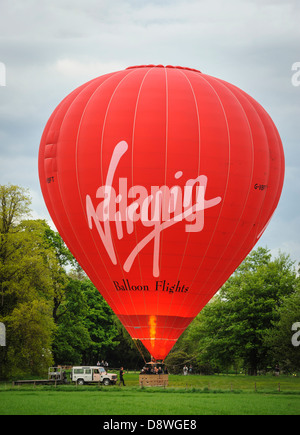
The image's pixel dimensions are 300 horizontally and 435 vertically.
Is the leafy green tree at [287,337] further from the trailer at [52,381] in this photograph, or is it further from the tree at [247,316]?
the trailer at [52,381]

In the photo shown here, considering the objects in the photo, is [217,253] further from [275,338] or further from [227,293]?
[227,293]

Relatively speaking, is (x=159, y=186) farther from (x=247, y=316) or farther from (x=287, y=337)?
(x=247, y=316)

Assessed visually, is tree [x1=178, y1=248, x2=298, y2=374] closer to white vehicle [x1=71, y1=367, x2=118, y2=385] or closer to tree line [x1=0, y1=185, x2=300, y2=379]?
tree line [x1=0, y1=185, x2=300, y2=379]

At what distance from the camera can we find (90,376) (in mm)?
39312

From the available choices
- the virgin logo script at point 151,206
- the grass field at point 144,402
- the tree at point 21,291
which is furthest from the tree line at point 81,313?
the virgin logo script at point 151,206

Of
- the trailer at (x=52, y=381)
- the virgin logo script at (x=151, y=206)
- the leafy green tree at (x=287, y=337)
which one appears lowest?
the trailer at (x=52, y=381)

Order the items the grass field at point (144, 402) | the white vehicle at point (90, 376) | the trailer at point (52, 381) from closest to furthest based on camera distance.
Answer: the grass field at point (144, 402) → the trailer at point (52, 381) → the white vehicle at point (90, 376)

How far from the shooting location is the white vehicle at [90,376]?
3922 cm

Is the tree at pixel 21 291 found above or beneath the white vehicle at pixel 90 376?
above

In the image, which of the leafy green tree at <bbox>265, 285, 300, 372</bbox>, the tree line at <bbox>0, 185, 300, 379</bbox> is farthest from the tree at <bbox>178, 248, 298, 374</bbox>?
the leafy green tree at <bbox>265, 285, 300, 372</bbox>

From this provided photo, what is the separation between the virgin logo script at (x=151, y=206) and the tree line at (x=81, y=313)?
5.90 meters

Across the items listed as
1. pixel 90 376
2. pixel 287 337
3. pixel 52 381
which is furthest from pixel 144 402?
pixel 287 337

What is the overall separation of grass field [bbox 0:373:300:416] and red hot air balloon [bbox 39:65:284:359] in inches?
107

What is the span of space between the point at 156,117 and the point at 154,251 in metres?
5.07
